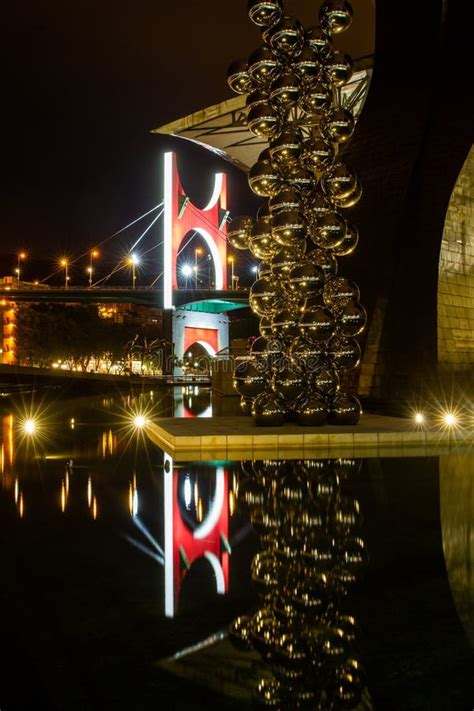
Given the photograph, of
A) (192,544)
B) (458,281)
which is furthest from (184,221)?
(192,544)

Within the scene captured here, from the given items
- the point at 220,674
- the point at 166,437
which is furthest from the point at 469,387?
the point at 220,674

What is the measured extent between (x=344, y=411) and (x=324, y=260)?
1618 mm

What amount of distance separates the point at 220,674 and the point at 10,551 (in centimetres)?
159

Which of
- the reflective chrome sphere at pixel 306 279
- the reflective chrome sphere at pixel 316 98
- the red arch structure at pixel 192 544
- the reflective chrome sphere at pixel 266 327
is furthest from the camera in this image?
the reflective chrome sphere at pixel 266 327

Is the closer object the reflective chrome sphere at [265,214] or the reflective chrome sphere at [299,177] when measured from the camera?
the reflective chrome sphere at [299,177]

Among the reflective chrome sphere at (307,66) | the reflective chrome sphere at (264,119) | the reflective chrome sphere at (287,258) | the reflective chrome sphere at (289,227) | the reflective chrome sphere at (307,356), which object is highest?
the reflective chrome sphere at (307,66)

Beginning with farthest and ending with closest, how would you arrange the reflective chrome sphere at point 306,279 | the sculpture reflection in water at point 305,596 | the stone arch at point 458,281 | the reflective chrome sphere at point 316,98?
the stone arch at point 458,281
the reflective chrome sphere at point 316,98
the reflective chrome sphere at point 306,279
the sculpture reflection in water at point 305,596

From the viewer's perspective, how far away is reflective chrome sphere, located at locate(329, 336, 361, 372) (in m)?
6.99

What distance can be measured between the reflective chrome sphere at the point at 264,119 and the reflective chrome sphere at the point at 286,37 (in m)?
0.59

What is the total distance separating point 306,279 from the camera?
6496mm

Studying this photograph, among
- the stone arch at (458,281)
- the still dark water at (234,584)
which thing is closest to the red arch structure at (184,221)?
the stone arch at (458,281)

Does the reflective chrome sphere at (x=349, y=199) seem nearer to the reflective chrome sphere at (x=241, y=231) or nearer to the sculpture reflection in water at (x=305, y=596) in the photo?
the reflective chrome sphere at (x=241, y=231)

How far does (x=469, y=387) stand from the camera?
359 inches

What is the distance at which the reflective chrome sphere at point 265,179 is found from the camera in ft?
22.3
